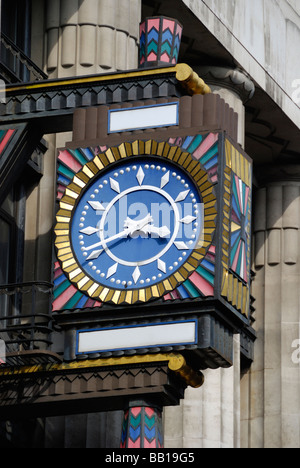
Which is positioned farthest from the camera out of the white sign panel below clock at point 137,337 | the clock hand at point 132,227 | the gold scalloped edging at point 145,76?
the gold scalloped edging at point 145,76

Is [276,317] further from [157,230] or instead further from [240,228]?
[157,230]

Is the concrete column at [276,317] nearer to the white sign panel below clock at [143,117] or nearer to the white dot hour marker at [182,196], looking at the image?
the white sign panel below clock at [143,117]

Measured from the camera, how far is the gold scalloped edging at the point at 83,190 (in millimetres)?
29812

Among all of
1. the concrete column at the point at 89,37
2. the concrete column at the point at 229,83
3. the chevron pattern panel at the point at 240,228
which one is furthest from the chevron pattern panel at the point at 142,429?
the concrete column at the point at 229,83

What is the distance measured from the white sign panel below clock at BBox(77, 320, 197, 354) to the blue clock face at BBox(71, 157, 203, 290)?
28.0 inches

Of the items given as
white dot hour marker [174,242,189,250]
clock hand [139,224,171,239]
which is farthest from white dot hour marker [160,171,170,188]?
white dot hour marker [174,242,189,250]

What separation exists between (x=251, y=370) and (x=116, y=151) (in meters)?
16.1

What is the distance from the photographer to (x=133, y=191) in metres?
30.6

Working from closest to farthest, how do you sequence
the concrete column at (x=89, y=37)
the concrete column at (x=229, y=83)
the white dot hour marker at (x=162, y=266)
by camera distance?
the white dot hour marker at (x=162, y=266)
the concrete column at (x=89, y=37)
the concrete column at (x=229, y=83)

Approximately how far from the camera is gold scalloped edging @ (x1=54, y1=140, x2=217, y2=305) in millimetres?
29812

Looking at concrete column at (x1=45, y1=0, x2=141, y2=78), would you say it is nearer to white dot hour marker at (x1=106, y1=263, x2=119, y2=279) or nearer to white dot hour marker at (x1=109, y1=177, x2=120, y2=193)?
white dot hour marker at (x1=109, y1=177, x2=120, y2=193)

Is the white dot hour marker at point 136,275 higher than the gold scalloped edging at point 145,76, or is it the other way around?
the gold scalloped edging at point 145,76

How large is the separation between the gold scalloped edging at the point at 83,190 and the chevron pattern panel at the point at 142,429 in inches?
66.9

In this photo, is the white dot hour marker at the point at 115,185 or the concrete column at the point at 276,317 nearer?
the white dot hour marker at the point at 115,185
